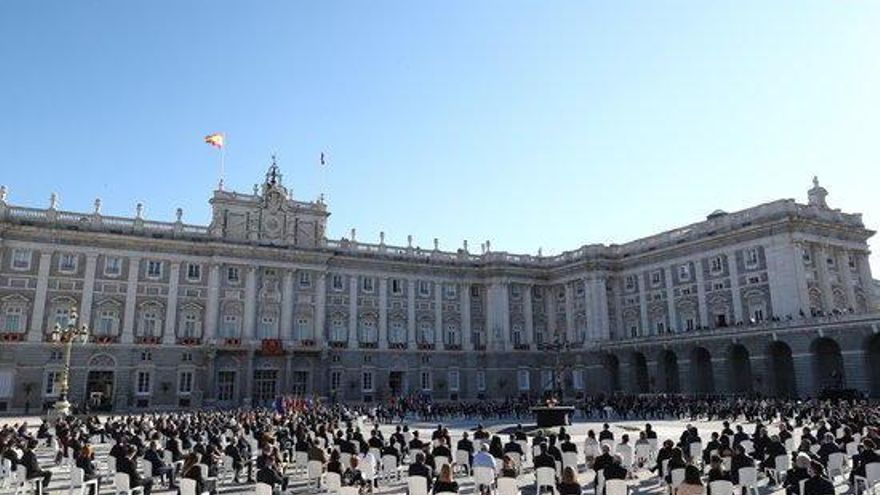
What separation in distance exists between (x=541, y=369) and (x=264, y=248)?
30939 millimetres

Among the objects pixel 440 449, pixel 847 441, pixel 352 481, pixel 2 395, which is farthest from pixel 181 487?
pixel 2 395

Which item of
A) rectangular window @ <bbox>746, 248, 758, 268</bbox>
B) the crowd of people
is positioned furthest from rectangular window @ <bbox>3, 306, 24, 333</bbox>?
rectangular window @ <bbox>746, 248, 758, 268</bbox>

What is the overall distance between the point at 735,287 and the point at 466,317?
85.5 feet

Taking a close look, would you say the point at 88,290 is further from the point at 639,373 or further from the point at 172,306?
the point at 639,373

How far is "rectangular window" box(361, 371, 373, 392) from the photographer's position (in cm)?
6320

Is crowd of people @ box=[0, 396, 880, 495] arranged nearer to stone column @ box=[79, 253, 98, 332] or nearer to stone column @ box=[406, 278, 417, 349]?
stone column @ box=[79, 253, 98, 332]

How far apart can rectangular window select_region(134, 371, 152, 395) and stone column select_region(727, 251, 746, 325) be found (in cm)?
4765

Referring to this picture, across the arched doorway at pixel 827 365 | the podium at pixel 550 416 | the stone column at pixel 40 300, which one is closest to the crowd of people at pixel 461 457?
the podium at pixel 550 416

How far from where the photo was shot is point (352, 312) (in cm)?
6412

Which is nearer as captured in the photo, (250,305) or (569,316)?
(250,305)

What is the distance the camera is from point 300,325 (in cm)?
6125

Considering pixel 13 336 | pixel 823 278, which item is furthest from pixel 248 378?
pixel 823 278

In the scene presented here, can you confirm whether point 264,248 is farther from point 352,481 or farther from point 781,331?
point 352,481

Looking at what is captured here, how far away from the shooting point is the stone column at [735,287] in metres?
55.5
